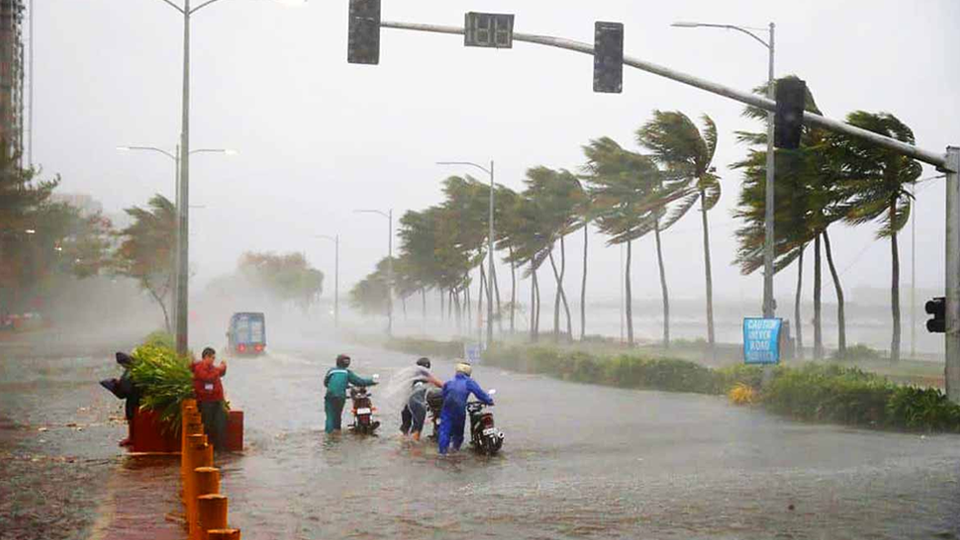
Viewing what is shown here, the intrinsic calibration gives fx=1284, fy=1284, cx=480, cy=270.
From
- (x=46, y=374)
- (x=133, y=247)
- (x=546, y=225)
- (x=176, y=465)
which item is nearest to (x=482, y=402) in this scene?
(x=176, y=465)

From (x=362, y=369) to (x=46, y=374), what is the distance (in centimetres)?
1337

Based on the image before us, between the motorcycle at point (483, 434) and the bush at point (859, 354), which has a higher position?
the bush at point (859, 354)

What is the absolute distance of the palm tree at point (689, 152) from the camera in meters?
50.1

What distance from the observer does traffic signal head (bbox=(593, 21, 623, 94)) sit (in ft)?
57.6

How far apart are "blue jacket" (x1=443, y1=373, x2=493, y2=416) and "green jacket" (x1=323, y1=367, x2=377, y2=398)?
306cm

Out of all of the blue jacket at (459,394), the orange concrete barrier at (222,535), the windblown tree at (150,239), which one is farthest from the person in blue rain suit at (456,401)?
the windblown tree at (150,239)

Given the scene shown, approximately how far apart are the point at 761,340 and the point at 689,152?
22.5 m

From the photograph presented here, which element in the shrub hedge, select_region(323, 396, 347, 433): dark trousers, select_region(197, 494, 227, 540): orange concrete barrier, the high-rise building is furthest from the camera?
the high-rise building

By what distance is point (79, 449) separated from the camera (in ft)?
67.1

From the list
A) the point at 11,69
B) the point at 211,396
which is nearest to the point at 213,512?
the point at 211,396

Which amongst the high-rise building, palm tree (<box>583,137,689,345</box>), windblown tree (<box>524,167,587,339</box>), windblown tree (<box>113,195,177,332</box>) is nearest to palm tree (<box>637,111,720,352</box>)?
palm tree (<box>583,137,689,345</box>)

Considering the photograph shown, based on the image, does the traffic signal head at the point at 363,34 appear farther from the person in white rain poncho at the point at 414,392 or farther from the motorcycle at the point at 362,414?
the motorcycle at the point at 362,414

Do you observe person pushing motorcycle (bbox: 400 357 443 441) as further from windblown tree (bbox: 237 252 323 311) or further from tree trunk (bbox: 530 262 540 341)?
windblown tree (bbox: 237 252 323 311)

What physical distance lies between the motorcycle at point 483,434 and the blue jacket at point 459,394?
8.1 inches
